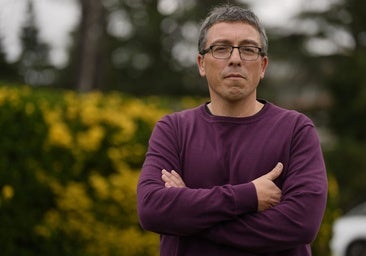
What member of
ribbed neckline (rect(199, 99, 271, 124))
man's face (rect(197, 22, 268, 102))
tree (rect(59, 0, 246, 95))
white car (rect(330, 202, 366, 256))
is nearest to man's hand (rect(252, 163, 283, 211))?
ribbed neckline (rect(199, 99, 271, 124))

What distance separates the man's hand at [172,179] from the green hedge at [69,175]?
2890 mm

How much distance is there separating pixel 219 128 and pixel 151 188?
34cm

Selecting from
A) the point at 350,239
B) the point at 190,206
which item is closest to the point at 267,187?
the point at 190,206

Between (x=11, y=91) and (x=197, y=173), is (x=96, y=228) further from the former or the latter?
(x=197, y=173)

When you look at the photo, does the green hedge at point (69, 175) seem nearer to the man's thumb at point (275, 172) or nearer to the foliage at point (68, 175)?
the foliage at point (68, 175)

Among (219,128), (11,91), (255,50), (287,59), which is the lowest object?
(287,59)

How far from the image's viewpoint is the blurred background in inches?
222

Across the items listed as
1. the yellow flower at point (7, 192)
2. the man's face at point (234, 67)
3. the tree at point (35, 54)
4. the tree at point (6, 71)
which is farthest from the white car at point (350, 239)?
the tree at point (35, 54)

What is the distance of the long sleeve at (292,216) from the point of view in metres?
2.59

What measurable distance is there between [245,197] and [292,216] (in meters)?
0.19

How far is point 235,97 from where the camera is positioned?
2.72 m

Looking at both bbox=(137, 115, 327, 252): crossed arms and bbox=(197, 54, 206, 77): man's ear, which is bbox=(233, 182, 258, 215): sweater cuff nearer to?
bbox=(137, 115, 327, 252): crossed arms

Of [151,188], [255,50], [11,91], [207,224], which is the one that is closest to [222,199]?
[207,224]

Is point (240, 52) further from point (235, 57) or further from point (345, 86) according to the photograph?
Answer: point (345, 86)
